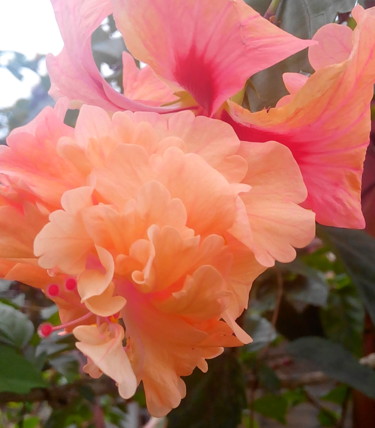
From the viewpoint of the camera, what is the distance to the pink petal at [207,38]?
0.29m

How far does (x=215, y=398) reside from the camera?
68 centimetres

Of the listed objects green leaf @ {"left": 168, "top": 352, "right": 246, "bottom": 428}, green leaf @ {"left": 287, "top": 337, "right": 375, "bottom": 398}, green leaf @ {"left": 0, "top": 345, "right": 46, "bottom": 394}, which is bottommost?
green leaf @ {"left": 287, "top": 337, "right": 375, "bottom": 398}

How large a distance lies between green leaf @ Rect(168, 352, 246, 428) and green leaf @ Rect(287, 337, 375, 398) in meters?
0.13

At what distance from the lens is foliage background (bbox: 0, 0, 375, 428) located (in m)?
0.47

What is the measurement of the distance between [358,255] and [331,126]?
298mm

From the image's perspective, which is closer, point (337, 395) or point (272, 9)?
point (272, 9)

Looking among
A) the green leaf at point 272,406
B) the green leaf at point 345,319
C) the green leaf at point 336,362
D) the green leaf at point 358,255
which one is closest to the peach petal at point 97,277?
the green leaf at point 358,255

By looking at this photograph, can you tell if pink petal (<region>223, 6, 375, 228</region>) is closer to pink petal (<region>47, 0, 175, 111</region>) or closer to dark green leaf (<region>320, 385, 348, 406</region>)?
pink petal (<region>47, 0, 175, 111</region>)

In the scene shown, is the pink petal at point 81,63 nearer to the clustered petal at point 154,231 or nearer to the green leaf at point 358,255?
the clustered petal at point 154,231

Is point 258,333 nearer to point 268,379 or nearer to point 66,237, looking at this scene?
point 268,379

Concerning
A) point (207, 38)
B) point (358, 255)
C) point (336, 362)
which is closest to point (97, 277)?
point (207, 38)

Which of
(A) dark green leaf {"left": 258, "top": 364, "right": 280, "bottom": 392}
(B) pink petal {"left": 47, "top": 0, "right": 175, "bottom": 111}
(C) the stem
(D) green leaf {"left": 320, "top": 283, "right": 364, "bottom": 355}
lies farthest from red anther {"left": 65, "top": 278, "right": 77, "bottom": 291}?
(D) green leaf {"left": 320, "top": 283, "right": 364, "bottom": 355}

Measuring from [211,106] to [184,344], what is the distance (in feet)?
0.42

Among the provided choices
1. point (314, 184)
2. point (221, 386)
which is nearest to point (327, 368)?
point (221, 386)
